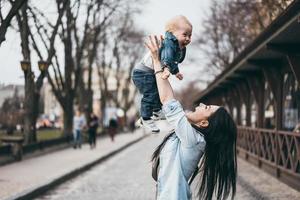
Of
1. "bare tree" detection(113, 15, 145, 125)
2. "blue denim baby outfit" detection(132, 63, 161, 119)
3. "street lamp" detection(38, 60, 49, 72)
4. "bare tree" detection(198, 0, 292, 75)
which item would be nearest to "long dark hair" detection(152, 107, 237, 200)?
"blue denim baby outfit" detection(132, 63, 161, 119)

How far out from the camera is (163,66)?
4203mm

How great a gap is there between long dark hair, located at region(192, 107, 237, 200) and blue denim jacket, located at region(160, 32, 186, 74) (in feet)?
1.29

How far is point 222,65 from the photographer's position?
55562 mm

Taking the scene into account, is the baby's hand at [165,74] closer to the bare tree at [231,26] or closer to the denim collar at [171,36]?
the denim collar at [171,36]

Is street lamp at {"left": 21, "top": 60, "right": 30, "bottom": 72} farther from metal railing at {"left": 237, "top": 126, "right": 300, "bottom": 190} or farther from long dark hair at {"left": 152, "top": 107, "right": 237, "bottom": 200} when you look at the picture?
long dark hair at {"left": 152, "top": 107, "right": 237, "bottom": 200}

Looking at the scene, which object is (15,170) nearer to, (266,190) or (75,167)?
(75,167)

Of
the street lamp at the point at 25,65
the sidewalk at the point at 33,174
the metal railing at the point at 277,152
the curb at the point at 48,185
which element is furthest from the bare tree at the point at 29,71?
the metal railing at the point at 277,152

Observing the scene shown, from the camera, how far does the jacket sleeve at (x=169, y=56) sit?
419 centimetres

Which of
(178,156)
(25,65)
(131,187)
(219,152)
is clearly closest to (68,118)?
(25,65)

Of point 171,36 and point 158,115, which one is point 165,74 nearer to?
point 171,36

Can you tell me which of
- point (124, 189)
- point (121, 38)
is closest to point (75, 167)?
point (124, 189)

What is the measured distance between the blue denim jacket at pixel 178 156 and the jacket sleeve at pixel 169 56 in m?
0.20

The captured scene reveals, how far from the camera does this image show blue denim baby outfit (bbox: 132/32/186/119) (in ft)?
13.8

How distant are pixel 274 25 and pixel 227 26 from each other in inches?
1224
